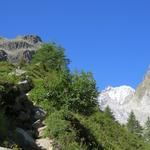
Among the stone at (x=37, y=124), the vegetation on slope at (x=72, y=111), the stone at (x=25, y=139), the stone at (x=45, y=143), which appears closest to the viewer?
the stone at (x=25, y=139)

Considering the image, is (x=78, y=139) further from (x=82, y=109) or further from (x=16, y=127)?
(x=82, y=109)

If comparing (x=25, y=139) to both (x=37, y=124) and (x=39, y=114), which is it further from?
(x=39, y=114)

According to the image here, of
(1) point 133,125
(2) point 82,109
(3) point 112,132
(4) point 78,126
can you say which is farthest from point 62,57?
(1) point 133,125

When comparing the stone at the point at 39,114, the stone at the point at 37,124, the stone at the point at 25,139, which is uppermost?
the stone at the point at 39,114

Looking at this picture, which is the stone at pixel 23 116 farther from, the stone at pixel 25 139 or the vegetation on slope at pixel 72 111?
the stone at pixel 25 139

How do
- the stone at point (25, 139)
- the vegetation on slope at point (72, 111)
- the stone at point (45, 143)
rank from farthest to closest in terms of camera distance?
1. the vegetation on slope at point (72, 111)
2. the stone at point (45, 143)
3. the stone at point (25, 139)

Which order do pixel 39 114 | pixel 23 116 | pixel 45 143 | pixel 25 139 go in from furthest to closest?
pixel 39 114
pixel 23 116
pixel 45 143
pixel 25 139

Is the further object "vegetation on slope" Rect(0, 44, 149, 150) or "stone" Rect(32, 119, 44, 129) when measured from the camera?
"stone" Rect(32, 119, 44, 129)

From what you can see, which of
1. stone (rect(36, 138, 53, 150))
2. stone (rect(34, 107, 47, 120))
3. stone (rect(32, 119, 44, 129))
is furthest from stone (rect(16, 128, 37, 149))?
stone (rect(34, 107, 47, 120))

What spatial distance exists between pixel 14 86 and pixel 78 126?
19.5ft

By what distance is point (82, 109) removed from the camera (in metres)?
45.3

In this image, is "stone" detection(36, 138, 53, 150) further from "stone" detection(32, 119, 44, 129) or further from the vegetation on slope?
"stone" detection(32, 119, 44, 129)

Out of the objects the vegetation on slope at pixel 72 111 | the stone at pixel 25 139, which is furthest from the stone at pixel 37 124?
the stone at pixel 25 139

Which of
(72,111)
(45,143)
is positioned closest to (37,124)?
(45,143)
